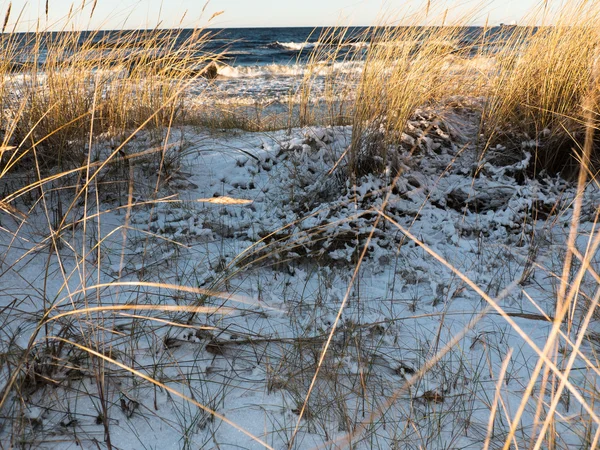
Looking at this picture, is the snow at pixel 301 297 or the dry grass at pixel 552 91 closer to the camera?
the snow at pixel 301 297

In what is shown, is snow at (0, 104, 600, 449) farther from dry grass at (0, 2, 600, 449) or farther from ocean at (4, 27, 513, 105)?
ocean at (4, 27, 513, 105)

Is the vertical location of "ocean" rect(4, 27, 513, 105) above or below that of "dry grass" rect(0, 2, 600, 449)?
above

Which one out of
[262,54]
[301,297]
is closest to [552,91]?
[301,297]

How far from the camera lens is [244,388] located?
62.9 inches

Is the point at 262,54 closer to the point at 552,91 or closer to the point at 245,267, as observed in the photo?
the point at 552,91

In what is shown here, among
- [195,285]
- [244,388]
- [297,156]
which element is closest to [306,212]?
[297,156]

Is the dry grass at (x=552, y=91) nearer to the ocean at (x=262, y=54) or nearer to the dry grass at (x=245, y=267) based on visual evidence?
the dry grass at (x=245, y=267)

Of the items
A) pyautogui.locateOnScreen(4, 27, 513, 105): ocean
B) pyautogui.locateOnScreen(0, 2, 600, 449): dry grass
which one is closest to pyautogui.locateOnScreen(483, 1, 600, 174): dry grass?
pyautogui.locateOnScreen(0, 2, 600, 449): dry grass

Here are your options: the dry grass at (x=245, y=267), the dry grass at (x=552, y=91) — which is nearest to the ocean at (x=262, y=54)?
the dry grass at (x=245, y=267)

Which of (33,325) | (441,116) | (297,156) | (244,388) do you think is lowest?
(244,388)

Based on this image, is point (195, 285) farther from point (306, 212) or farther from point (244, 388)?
point (306, 212)

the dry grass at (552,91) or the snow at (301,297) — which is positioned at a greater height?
A: the dry grass at (552,91)

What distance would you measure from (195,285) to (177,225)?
569mm

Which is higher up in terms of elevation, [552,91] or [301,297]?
[552,91]
